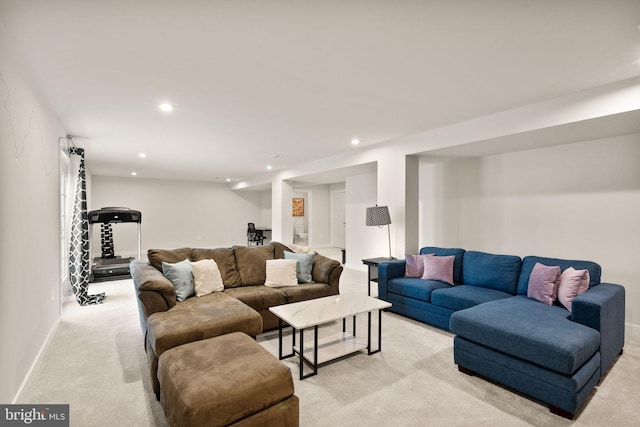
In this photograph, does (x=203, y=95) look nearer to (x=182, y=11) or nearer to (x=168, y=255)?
(x=182, y=11)

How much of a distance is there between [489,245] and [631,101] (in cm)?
243

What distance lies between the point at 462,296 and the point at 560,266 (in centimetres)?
97

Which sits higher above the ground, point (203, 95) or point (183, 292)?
point (203, 95)

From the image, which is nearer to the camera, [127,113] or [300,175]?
[127,113]

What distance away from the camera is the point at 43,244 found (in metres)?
2.99

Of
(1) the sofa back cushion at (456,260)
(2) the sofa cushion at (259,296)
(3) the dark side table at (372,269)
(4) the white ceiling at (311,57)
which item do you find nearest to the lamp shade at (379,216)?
(3) the dark side table at (372,269)

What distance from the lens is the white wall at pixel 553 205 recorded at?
336 centimetres

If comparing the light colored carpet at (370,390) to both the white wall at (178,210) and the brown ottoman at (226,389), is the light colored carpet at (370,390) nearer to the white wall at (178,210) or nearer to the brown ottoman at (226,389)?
the brown ottoman at (226,389)

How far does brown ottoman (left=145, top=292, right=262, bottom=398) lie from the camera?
7.16 ft

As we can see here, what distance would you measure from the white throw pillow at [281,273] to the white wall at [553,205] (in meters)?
2.83

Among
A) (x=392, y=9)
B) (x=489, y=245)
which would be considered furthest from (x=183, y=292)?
(x=489, y=245)

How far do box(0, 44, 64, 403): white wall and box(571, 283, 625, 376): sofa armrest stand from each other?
3901 mm

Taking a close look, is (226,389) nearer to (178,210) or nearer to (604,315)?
(604,315)

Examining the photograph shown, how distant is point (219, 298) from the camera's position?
3035mm
